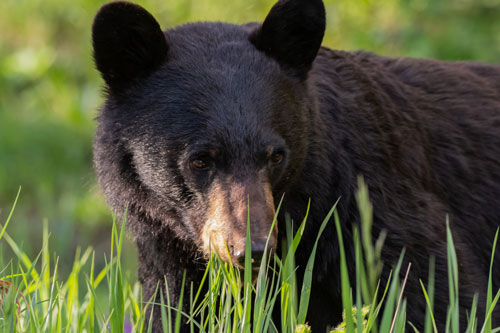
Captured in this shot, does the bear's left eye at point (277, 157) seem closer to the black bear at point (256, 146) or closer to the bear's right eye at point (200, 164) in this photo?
the black bear at point (256, 146)

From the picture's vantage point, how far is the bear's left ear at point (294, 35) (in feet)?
10.9

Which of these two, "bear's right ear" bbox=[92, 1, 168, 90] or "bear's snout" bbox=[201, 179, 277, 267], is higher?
"bear's right ear" bbox=[92, 1, 168, 90]

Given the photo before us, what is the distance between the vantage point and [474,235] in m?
3.81

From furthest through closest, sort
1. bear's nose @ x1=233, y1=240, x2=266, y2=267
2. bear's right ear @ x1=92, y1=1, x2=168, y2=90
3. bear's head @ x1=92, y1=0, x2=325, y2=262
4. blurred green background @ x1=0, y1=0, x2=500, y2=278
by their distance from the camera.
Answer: blurred green background @ x1=0, y1=0, x2=500, y2=278 < bear's right ear @ x1=92, y1=1, x2=168, y2=90 < bear's head @ x1=92, y1=0, x2=325, y2=262 < bear's nose @ x1=233, y1=240, x2=266, y2=267

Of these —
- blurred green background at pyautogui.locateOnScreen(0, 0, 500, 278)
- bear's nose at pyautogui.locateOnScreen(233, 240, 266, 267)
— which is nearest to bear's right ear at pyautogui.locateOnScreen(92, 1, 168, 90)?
bear's nose at pyautogui.locateOnScreen(233, 240, 266, 267)

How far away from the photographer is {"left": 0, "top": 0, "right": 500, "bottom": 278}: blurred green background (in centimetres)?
807

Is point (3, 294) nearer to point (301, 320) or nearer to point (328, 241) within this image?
point (301, 320)

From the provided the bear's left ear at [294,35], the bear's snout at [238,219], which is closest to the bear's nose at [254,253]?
the bear's snout at [238,219]

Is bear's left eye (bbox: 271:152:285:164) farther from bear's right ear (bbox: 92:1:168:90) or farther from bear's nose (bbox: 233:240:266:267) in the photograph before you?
bear's right ear (bbox: 92:1:168:90)

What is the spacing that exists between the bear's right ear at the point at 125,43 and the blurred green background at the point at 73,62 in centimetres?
374

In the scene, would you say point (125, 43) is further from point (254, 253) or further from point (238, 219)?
point (254, 253)

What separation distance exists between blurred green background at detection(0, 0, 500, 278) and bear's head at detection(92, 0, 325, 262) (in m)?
3.71

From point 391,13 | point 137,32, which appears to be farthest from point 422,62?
point 391,13

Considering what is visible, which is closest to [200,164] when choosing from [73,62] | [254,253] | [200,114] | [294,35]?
[200,114]
